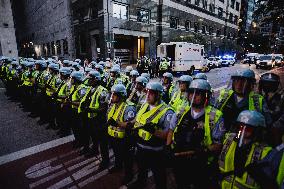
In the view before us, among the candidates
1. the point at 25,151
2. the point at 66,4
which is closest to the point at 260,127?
the point at 25,151

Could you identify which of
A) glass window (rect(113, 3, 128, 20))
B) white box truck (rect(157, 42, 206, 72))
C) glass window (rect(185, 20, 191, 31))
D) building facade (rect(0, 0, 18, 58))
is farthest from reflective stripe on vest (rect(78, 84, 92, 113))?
glass window (rect(185, 20, 191, 31))

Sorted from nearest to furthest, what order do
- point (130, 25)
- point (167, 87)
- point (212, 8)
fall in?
point (167, 87) → point (130, 25) → point (212, 8)

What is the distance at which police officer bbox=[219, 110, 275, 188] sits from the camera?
2375mm

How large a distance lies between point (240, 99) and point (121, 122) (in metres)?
2.14

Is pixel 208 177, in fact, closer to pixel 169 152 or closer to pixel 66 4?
pixel 169 152

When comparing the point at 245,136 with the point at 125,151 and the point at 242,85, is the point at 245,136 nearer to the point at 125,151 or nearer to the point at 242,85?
the point at 242,85

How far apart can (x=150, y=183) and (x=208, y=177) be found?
1759mm

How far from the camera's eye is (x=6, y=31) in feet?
84.2

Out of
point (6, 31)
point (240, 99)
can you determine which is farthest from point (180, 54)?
point (6, 31)

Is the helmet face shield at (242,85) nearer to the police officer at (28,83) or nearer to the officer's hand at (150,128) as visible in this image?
the officer's hand at (150,128)

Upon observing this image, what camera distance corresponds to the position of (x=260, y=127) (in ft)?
8.31

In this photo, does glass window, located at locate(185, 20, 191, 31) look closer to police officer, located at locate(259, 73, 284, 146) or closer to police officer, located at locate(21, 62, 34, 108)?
police officer, located at locate(21, 62, 34, 108)

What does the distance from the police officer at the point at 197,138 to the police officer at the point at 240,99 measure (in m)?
0.85

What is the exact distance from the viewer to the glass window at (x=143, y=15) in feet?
97.3
